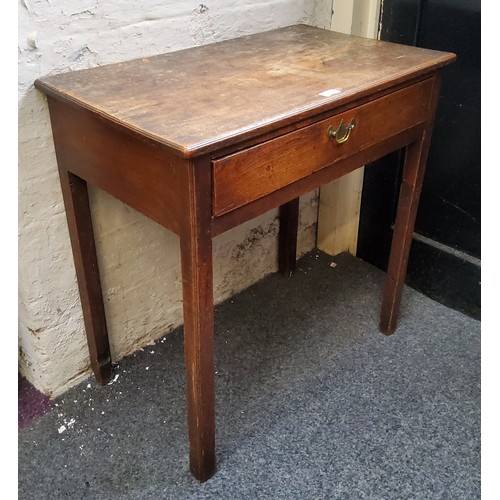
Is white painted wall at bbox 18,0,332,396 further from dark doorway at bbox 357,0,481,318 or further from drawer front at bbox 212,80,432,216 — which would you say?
drawer front at bbox 212,80,432,216

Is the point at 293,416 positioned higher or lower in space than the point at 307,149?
lower

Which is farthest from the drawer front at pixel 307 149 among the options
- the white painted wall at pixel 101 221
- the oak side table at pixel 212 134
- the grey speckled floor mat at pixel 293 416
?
the grey speckled floor mat at pixel 293 416

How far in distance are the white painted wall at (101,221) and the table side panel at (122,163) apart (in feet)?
0.26

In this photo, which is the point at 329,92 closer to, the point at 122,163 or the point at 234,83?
the point at 234,83

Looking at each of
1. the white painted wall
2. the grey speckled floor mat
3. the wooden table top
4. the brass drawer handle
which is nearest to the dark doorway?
the grey speckled floor mat

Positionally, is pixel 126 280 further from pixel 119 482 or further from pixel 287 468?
pixel 287 468

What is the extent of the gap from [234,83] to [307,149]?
0.20 metres

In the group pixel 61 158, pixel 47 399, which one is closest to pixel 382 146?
pixel 61 158

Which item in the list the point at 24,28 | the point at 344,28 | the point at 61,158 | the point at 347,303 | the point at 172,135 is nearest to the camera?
the point at 172,135

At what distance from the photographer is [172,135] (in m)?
0.97

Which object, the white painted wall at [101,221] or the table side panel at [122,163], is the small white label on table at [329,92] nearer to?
the table side panel at [122,163]

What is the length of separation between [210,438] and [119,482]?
22cm

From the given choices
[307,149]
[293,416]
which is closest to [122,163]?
[307,149]

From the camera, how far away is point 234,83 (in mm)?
1204
